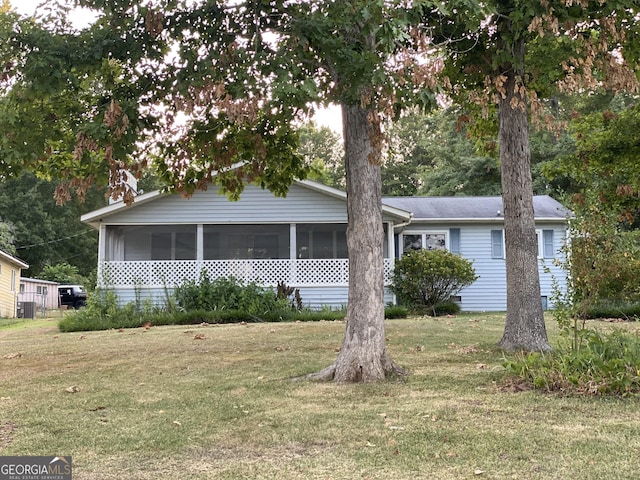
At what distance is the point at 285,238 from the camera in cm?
2012

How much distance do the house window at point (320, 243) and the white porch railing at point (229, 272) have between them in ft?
7.55

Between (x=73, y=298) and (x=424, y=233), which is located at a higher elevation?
(x=424, y=233)

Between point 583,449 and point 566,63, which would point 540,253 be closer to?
point 566,63

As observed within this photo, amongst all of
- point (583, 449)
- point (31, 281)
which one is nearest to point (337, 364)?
point (583, 449)

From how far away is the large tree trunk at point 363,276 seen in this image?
6324 mm

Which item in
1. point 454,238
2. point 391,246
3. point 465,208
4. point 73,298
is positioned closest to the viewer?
point 391,246

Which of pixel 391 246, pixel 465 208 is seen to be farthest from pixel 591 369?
pixel 465 208

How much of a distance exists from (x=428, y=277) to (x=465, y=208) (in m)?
4.73

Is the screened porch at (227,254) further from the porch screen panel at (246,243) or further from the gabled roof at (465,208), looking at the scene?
the gabled roof at (465,208)

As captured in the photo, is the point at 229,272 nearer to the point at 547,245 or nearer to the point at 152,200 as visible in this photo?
the point at 152,200

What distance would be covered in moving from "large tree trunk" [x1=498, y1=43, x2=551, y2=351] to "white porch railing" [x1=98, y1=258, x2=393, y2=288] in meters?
9.23

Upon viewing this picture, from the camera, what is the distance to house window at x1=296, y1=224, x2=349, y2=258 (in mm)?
19719

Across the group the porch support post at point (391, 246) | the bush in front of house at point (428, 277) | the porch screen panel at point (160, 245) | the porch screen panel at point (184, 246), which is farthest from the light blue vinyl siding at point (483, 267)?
the porch screen panel at point (160, 245)

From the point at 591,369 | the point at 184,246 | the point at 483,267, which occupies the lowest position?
the point at 591,369
